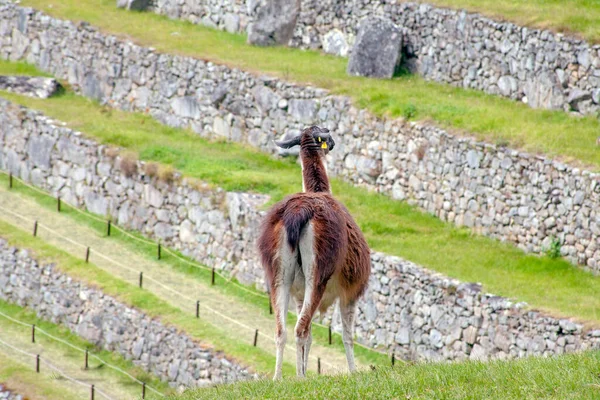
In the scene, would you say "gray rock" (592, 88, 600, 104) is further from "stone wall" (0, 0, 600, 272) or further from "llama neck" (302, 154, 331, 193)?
"llama neck" (302, 154, 331, 193)

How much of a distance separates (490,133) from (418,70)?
5378 mm

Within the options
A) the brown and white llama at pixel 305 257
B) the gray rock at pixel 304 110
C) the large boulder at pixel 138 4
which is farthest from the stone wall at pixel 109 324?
the large boulder at pixel 138 4

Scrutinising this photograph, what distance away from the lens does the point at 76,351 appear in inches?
1109

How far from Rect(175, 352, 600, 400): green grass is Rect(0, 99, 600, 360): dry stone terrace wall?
21.2ft

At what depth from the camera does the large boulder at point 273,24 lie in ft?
117

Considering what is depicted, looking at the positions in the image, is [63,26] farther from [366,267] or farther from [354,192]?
[366,267]

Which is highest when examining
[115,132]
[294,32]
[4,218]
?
[294,32]

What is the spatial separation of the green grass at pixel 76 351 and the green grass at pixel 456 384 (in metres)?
11.0

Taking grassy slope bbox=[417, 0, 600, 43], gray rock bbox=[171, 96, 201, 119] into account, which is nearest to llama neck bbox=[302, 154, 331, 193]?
grassy slope bbox=[417, 0, 600, 43]

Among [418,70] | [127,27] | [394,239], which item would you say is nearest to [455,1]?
[418,70]

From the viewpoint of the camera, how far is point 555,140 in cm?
2627

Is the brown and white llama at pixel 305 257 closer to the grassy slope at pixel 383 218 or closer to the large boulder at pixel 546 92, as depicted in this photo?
the grassy slope at pixel 383 218

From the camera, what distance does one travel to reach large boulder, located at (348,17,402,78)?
32062 millimetres

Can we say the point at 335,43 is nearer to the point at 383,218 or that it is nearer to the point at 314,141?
the point at 383,218
